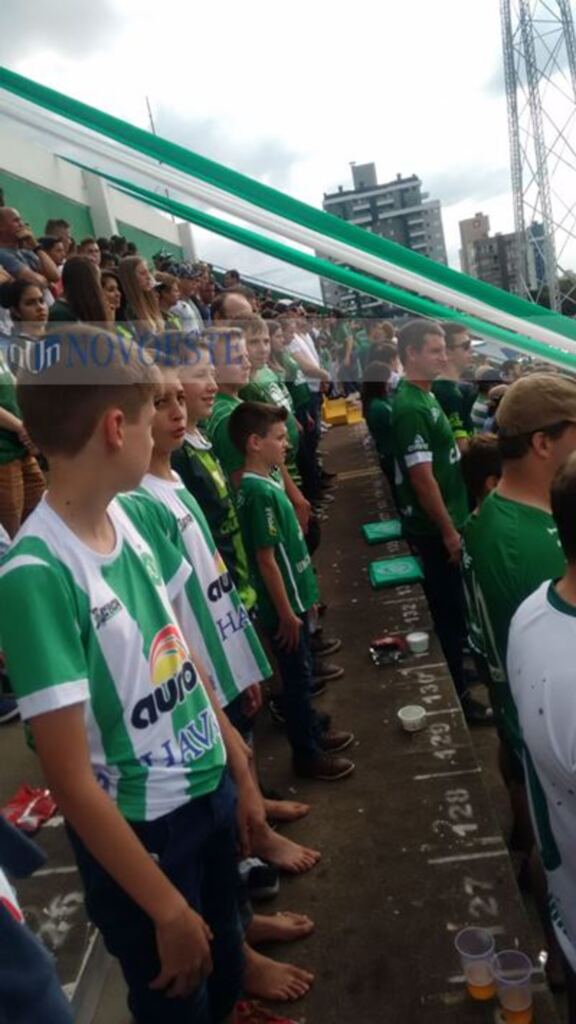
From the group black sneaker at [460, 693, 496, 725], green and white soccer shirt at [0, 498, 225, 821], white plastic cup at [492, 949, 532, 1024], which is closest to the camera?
green and white soccer shirt at [0, 498, 225, 821]

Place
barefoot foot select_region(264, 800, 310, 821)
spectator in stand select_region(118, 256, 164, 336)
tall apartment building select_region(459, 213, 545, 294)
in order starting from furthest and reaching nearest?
tall apartment building select_region(459, 213, 545, 294) → spectator in stand select_region(118, 256, 164, 336) → barefoot foot select_region(264, 800, 310, 821)

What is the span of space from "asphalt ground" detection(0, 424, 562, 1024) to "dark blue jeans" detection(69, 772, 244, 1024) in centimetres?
63

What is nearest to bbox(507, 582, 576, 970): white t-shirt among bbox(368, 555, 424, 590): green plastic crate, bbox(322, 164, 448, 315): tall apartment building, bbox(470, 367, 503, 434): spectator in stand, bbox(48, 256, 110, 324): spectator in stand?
bbox(48, 256, 110, 324): spectator in stand

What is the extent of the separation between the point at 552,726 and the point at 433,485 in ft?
8.64

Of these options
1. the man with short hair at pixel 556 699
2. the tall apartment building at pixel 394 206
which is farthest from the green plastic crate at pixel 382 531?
the tall apartment building at pixel 394 206

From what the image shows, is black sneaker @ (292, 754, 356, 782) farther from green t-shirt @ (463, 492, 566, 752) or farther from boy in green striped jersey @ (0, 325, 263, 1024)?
boy in green striped jersey @ (0, 325, 263, 1024)

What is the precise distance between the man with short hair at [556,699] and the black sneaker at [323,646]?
9.74ft

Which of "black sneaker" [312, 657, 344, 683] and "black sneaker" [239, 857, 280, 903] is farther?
"black sneaker" [312, 657, 344, 683]

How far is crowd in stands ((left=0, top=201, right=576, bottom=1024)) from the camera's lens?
144 cm

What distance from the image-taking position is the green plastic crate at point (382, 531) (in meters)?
6.69

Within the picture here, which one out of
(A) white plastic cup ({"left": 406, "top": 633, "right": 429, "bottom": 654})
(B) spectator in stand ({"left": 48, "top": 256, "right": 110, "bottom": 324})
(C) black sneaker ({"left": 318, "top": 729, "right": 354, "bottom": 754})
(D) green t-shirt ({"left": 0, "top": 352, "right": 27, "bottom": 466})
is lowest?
(C) black sneaker ({"left": 318, "top": 729, "right": 354, "bottom": 754})

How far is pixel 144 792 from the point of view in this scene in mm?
1562

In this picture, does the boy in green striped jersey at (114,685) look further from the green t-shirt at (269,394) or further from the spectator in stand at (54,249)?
the spectator in stand at (54,249)

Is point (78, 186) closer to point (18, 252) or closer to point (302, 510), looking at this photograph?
point (18, 252)
